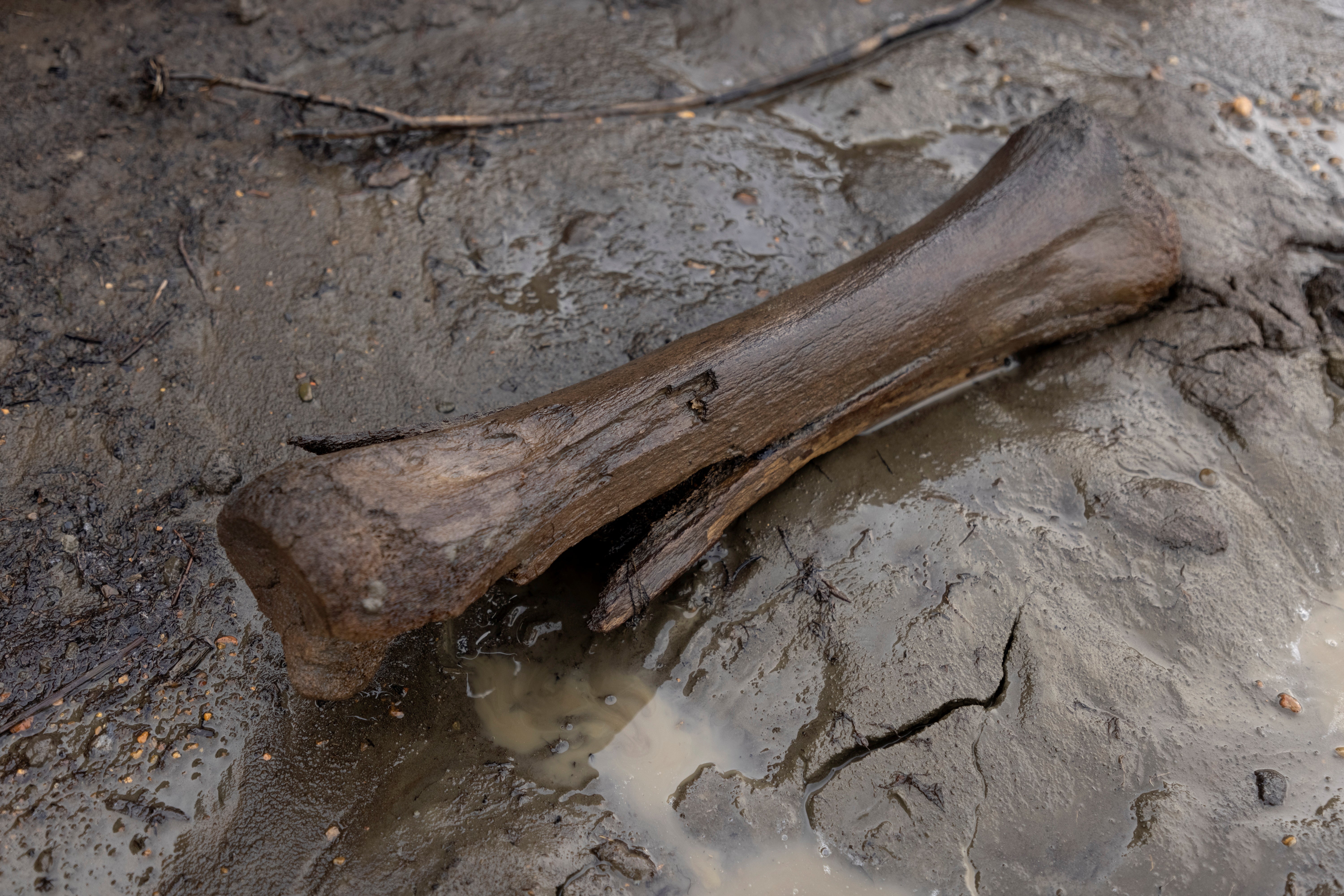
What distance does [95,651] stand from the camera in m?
2.39

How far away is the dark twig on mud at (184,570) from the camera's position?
248 centimetres

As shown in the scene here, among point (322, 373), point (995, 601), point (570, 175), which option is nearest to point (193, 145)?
point (322, 373)

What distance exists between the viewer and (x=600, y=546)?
2633 millimetres

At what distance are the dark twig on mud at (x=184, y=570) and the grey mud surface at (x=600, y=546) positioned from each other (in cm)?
1

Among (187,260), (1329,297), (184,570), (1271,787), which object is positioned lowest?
(184,570)

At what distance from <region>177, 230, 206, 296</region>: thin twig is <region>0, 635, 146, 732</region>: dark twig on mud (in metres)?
1.36

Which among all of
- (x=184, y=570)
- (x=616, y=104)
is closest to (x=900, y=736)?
(x=184, y=570)

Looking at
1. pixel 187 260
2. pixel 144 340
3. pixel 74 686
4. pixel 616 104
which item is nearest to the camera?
pixel 74 686

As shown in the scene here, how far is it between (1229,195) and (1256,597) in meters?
1.94

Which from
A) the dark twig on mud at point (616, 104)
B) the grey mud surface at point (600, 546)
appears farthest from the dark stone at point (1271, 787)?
the dark twig on mud at point (616, 104)

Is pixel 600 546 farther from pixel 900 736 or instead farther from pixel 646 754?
pixel 900 736

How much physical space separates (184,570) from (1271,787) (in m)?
3.22

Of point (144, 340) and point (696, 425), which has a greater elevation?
point (696, 425)

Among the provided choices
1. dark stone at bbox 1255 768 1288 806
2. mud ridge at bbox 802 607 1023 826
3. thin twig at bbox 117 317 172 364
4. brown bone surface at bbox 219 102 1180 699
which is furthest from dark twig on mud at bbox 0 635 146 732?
dark stone at bbox 1255 768 1288 806
